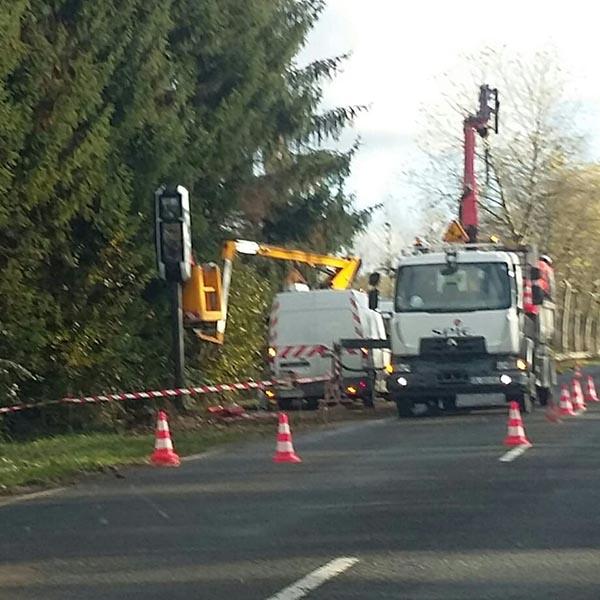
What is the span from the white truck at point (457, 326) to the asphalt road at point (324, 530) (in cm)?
770

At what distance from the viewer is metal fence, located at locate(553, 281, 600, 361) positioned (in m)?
77.5

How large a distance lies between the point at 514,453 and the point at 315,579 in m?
9.85

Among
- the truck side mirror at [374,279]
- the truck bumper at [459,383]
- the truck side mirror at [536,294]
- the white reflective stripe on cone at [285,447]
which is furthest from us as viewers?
the truck side mirror at [536,294]

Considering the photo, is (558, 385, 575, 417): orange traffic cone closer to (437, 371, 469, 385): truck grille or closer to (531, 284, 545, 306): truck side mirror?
(437, 371, 469, 385): truck grille

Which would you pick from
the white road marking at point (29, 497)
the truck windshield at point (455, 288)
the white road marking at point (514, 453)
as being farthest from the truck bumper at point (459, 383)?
the white road marking at point (29, 497)

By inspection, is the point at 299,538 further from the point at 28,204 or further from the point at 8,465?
the point at 28,204

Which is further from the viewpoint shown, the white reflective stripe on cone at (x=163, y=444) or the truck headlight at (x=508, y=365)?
the truck headlight at (x=508, y=365)

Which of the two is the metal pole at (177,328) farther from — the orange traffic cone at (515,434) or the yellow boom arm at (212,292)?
the orange traffic cone at (515,434)

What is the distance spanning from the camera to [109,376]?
94.4 feet

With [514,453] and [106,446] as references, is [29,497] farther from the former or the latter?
[514,453]

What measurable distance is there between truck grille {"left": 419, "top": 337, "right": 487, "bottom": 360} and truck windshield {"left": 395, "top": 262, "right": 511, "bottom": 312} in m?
0.52

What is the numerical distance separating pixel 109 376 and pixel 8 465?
9.10 m

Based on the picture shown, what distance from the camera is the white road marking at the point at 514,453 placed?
19484 millimetres

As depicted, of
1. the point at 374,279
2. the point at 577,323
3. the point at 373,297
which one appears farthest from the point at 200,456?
the point at 577,323
